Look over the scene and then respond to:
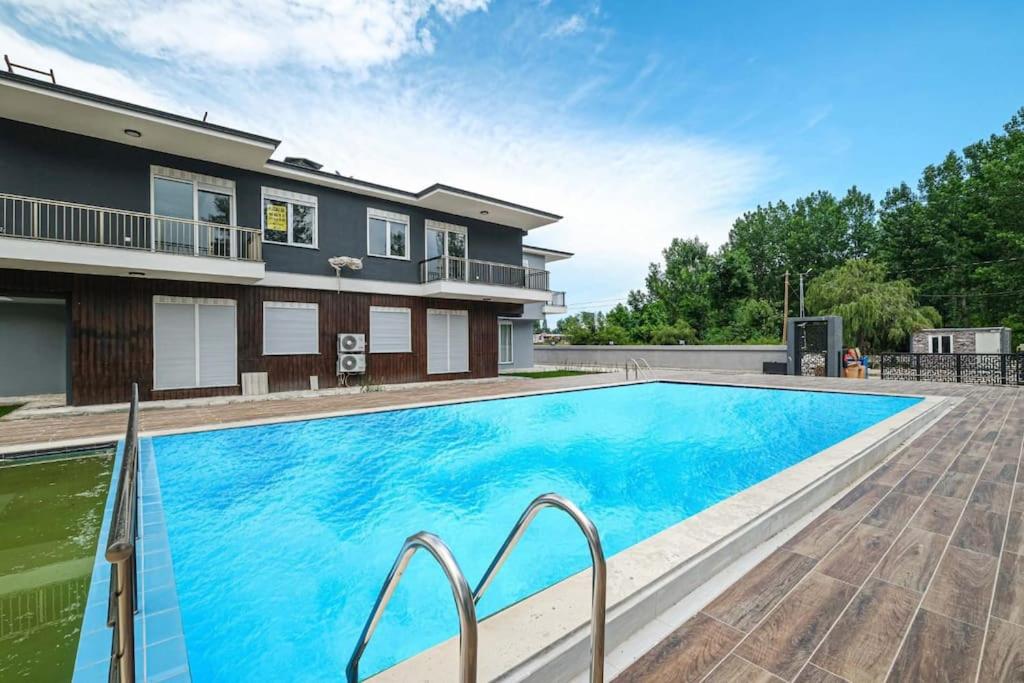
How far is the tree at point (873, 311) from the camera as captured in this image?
2227 centimetres

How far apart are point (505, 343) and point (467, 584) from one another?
18.9 metres

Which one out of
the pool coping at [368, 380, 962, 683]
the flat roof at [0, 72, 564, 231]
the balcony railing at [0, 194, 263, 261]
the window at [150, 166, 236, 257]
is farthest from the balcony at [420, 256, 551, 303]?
the pool coping at [368, 380, 962, 683]

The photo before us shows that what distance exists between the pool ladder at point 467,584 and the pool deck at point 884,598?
371 mm

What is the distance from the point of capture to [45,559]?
3178mm

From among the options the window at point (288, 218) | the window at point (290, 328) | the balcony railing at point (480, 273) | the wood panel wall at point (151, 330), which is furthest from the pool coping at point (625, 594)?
the window at point (288, 218)

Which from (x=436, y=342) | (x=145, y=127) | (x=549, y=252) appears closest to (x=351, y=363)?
(x=436, y=342)

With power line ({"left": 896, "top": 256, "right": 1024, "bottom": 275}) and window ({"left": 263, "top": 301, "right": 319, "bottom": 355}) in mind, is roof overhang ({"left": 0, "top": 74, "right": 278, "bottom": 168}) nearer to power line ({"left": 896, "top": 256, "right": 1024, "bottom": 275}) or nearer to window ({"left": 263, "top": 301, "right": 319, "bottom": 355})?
window ({"left": 263, "top": 301, "right": 319, "bottom": 355})

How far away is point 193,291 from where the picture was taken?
10.5 meters

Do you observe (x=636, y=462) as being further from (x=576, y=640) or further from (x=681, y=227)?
(x=681, y=227)

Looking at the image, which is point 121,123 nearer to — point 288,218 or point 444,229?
point 288,218

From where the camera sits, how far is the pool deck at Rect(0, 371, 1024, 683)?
1.81 metres

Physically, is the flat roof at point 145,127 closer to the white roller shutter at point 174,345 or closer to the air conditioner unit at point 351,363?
the white roller shutter at point 174,345

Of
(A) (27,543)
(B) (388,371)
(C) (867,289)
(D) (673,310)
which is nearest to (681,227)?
(D) (673,310)

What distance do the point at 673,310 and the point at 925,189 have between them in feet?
63.6
